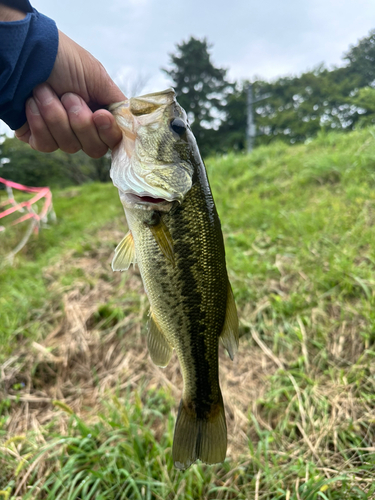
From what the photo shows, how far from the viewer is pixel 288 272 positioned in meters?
3.24

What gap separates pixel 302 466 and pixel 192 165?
1.85 m

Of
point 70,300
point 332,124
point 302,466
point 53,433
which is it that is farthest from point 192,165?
point 332,124

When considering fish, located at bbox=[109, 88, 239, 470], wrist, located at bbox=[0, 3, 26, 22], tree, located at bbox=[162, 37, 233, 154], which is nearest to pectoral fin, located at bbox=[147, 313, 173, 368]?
fish, located at bbox=[109, 88, 239, 470]

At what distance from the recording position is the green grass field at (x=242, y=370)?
185 centimetres

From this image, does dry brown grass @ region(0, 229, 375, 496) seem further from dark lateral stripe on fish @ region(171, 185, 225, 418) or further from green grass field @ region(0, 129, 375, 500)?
dark lateral stripe on fish @ region(171, 185, 225, 418)

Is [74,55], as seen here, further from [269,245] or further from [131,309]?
[269,245]

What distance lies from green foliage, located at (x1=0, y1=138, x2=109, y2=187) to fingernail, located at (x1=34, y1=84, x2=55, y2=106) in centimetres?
1964

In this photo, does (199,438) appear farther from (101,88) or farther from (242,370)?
(101,88)

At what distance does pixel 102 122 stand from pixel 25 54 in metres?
0.44

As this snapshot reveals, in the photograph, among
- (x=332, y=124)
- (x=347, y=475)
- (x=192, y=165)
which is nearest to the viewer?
(x=192, y=165)

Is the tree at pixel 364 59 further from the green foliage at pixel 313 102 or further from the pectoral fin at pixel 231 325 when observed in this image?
the pectoral fin at pixel 231 325

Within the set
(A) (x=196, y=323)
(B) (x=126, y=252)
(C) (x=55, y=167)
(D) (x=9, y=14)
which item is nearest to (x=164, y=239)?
(B) (x=126, y=252)

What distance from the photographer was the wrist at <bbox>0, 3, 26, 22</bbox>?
1.29 metres

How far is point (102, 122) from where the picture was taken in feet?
4.36
